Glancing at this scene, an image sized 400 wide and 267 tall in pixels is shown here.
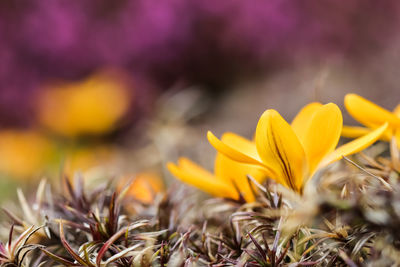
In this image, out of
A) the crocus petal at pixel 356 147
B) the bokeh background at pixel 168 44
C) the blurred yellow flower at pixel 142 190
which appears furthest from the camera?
the bokeh background at pixel 168 44

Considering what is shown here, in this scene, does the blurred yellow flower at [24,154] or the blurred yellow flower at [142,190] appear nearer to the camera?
the blurred yellow flower at [142,190]

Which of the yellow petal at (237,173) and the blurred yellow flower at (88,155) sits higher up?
the yellow petal at (237,173)

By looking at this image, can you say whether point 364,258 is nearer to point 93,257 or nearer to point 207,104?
point 93,257

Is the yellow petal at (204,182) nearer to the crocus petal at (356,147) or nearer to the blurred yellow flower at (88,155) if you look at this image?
the crocus petal at (356,147)

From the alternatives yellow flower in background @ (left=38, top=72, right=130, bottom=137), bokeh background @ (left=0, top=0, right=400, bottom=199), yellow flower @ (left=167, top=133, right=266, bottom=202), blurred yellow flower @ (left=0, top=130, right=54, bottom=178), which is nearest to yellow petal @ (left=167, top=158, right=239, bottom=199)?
yellow flower @ (left=167, top=133, right=266, bottom=202)

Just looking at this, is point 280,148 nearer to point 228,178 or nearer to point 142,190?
point 228,178

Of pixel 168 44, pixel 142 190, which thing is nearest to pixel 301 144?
pixel 142 190

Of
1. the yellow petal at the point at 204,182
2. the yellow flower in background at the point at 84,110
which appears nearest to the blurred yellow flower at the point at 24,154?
the yellow flower in background at the point at 84,110
